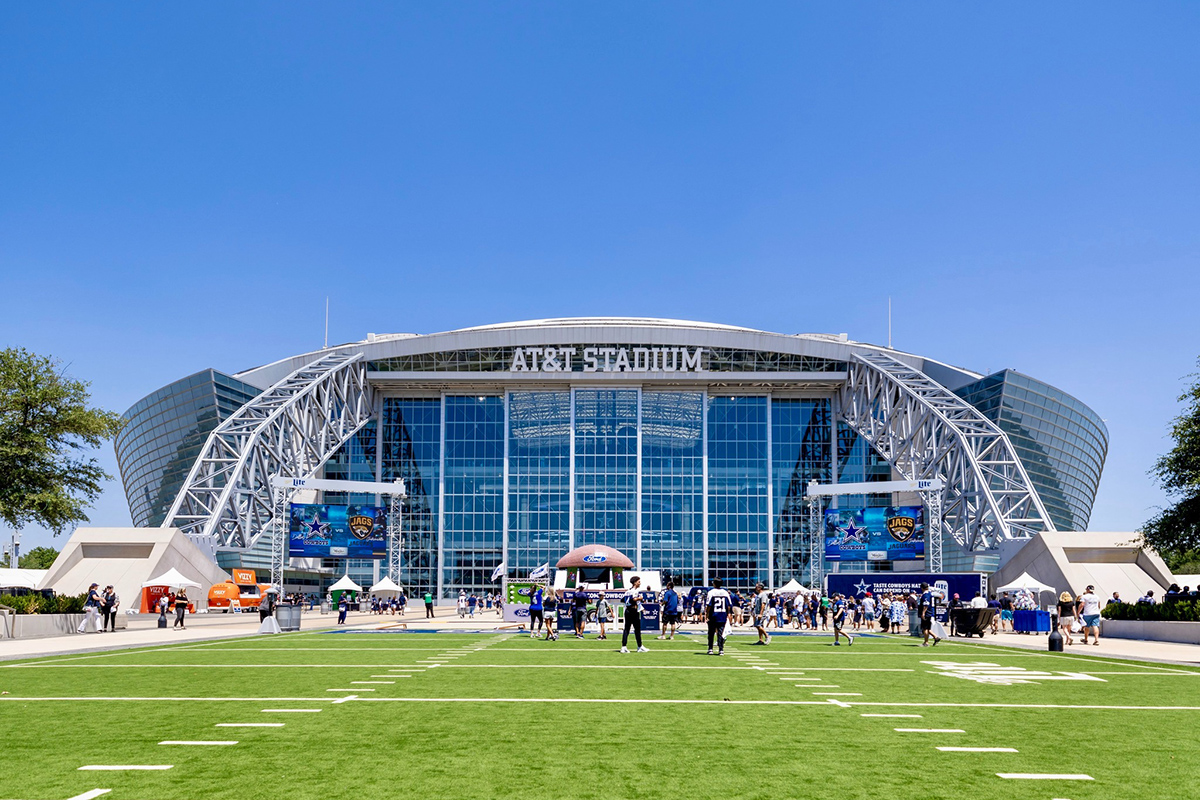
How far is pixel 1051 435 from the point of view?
7644 cm

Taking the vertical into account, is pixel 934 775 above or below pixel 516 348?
below

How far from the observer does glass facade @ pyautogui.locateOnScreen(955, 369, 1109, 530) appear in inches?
2889

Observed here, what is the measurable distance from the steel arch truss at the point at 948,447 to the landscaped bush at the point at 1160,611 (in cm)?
2179

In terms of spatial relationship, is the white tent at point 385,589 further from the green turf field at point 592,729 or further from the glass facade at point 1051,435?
the glass facade at point 1051,435

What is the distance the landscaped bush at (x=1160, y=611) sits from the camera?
3241 cm

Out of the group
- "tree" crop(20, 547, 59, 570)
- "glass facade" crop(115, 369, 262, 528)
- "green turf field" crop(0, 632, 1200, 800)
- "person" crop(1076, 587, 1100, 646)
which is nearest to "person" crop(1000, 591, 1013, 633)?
"person" crop(1076, 587, 1100, 646)

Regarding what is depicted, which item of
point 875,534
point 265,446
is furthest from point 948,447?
point 265,446

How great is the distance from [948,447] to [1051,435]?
620 inches

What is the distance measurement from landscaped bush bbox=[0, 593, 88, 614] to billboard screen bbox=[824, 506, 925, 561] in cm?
4205

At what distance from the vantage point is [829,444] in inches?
3132

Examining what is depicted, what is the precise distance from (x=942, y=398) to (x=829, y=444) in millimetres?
10840

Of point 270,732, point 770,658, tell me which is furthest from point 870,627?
point 270,732

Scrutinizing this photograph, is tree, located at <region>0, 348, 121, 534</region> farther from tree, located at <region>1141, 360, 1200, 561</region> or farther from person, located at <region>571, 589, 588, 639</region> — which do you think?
tree, located at <region>1141, 360, 1200, 561</region>

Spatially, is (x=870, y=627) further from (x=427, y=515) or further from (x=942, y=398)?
(x=427, y=515)
